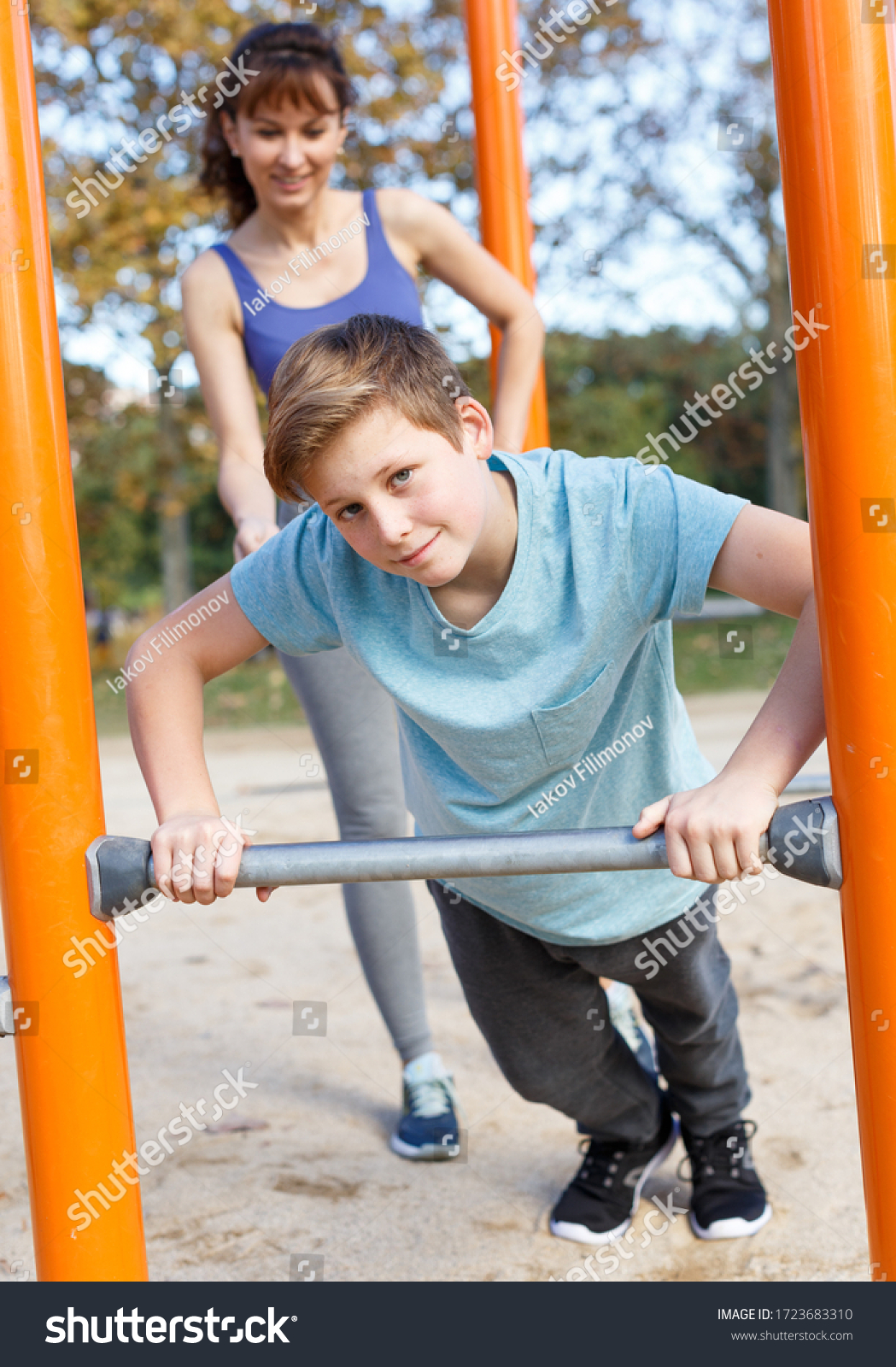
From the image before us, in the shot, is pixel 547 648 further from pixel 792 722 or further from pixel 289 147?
pixel 289 147

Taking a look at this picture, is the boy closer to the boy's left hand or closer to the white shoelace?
the boy's left hand

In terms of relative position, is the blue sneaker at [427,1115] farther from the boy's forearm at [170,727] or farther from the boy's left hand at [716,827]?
the boy's left hand at [716,827]

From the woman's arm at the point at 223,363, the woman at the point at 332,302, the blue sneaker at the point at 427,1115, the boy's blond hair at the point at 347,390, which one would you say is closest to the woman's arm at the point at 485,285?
the woman at the point at 332,302

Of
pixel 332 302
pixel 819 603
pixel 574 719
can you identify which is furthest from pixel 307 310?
pixel 819 603

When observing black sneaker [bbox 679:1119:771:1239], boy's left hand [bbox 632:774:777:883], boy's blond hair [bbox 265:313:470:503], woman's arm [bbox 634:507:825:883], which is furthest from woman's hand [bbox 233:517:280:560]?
Answer: black sneaker [bbox 679:1119:771:1239]

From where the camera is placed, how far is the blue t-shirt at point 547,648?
4.28ft

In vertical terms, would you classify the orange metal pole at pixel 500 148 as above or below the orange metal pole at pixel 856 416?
above

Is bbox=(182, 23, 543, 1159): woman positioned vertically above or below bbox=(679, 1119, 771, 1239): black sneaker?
above

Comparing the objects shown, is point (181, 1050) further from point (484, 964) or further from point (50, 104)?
point (50, 104)

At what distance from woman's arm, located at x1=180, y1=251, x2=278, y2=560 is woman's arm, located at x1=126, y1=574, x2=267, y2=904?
19.3 inches

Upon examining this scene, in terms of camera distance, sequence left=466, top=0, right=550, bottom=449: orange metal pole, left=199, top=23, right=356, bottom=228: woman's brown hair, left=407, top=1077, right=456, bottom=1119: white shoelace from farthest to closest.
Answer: left=466, top=0, right=550, bottom=449: orange metal pole → left=407, top=1077, right=456, bottom=1119: white shoelace → left=199, top=23, right=356, bottom=228: woman's brown hair

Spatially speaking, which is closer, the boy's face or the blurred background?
the boy's face

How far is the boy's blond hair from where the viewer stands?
47.0 inches

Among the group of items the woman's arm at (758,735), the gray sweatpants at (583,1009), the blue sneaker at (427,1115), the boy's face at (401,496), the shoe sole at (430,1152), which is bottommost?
the shoe sole at (430,1152)
